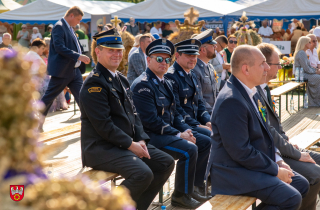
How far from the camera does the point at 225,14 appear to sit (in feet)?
50.2

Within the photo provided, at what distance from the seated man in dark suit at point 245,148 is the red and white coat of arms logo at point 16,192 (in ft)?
7.06

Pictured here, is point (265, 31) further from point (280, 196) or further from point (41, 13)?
point (280, 196)

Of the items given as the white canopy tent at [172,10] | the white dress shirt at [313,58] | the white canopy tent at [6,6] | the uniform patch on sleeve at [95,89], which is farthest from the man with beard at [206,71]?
the white canopy tent at [6,6]

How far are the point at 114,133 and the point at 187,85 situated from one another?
164cm

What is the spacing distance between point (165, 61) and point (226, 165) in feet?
5.46

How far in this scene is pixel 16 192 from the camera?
0.67m

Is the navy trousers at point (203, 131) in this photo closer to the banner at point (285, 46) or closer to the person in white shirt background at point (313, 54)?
the person in white shirt background at point (313, 54)

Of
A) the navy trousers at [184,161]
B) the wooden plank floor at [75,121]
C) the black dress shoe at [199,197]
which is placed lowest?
the wooden plank floor at [75,121]

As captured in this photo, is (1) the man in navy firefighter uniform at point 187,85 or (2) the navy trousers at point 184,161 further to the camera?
(1) the man in navy firefighter uniform at point 187,85

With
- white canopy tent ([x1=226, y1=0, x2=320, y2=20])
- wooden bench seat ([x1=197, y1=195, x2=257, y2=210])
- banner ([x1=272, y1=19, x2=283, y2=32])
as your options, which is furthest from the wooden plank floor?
banner ([x1=272, y1=19, x2=283, y2=32])

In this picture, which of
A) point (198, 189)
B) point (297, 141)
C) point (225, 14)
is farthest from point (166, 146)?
point (225, 14)

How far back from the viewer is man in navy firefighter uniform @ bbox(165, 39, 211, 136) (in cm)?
448

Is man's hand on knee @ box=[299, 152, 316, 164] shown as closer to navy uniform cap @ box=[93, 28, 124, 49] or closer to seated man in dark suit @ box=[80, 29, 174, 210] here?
seated man in dark suit @ box=[80, 29, 174, 210]

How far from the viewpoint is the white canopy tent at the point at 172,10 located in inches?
608
